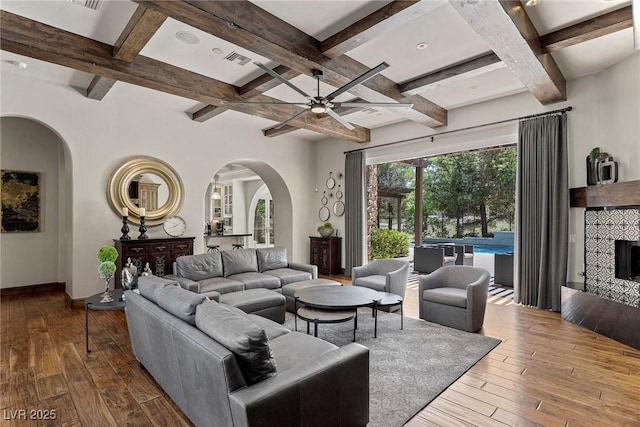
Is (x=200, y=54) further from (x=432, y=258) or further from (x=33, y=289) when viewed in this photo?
(x=432, y=258)

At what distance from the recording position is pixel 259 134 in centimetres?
715

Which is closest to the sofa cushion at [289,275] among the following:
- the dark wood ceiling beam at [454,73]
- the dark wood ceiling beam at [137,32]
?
the dark wood ceiling beam at [454,73]

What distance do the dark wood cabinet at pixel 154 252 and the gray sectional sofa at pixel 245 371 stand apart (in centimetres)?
299

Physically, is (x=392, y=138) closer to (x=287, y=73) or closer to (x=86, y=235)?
(x=287, y=73)

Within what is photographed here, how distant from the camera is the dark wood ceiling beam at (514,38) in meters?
2.64

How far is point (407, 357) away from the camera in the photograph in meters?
3.19

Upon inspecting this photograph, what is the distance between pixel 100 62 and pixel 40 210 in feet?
13.2

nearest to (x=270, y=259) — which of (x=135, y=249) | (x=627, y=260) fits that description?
(x=135, y=249)

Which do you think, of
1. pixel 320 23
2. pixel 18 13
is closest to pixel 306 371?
pixel 320 23

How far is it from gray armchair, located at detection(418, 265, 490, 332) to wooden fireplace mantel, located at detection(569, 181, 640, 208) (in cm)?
174

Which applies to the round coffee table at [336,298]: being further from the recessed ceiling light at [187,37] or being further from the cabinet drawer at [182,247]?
the recessed ceiling light at [187,37]

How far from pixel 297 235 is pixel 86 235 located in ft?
13.6

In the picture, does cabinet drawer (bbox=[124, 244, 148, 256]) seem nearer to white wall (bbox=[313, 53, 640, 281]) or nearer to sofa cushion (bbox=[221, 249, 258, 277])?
sofa cushion (bbox=[221, 249, 258, 277])

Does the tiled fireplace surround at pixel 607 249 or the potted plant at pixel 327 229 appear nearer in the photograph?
the tiled fireplace surround at pixel 607 249
